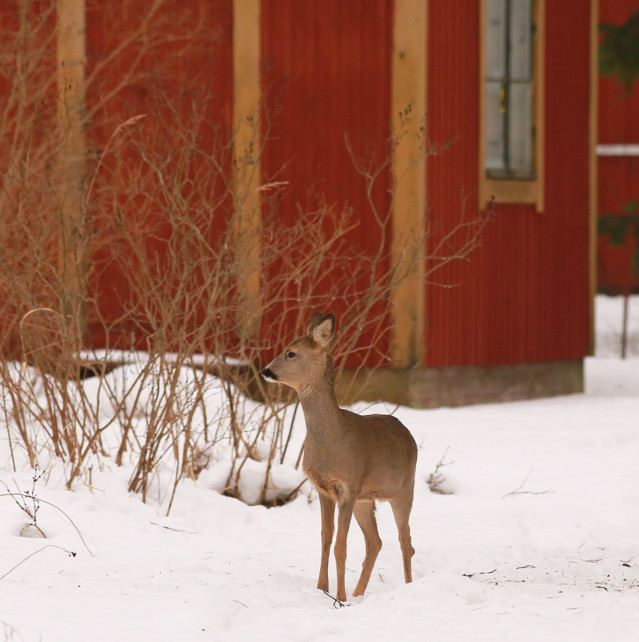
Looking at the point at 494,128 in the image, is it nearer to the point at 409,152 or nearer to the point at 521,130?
the point at 521,130

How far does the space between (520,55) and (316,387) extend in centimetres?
886

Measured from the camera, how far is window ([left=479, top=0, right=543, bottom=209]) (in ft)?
42.8

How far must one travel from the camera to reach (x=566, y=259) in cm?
1388

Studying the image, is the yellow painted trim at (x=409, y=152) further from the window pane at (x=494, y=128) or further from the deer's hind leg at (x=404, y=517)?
the deer's hind leg at (x=404, y=517)

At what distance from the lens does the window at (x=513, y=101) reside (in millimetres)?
13039

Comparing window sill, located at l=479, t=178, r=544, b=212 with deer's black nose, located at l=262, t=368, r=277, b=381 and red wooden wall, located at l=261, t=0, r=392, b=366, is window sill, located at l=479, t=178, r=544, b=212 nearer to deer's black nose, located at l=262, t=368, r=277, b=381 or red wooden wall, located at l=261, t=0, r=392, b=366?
red wooden wall, located at l=261, t=0, r=392, b=366

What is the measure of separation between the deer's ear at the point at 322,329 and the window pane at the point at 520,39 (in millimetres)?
8637

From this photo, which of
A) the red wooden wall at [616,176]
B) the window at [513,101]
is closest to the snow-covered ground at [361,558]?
the window at [513,101]

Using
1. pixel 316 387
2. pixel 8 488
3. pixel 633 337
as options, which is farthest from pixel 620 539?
pixel 633 337

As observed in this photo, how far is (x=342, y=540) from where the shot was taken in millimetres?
5453

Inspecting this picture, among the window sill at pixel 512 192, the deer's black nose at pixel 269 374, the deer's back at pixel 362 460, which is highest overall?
the window sill at pixel 512 192

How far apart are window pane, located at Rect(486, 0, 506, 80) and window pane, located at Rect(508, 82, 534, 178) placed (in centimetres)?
32

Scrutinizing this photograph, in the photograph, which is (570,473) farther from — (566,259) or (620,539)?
(566,259)

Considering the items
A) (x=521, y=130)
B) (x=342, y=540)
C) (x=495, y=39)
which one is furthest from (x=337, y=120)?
(x=342, y=540)
